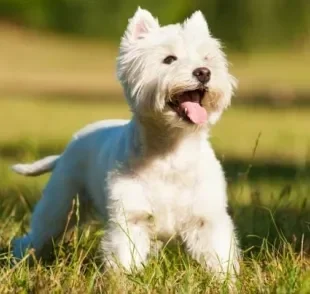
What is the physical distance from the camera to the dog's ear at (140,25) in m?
6.71

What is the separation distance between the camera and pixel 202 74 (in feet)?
20.7

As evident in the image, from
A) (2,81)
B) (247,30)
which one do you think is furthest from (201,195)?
(247,30)

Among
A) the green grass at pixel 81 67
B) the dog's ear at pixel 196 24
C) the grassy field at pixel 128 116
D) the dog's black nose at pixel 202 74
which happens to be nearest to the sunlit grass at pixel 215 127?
the grassy field at pixel 128 116

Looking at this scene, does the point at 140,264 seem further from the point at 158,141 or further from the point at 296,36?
the point at 296,36

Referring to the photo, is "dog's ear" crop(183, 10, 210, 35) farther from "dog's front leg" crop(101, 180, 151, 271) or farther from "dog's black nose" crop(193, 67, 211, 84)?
"dog's front leg" crop(101, 180, 151, 271)

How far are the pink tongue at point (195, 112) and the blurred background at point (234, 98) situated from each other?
2.87ft

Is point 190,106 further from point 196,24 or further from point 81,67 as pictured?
point 81,67

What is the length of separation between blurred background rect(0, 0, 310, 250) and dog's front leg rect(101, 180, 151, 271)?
0.86 m

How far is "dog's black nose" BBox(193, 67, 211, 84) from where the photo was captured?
6301mm

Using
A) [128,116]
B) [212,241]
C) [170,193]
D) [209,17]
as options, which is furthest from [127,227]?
[209,17]

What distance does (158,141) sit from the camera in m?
6.73

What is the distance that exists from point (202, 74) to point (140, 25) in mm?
641

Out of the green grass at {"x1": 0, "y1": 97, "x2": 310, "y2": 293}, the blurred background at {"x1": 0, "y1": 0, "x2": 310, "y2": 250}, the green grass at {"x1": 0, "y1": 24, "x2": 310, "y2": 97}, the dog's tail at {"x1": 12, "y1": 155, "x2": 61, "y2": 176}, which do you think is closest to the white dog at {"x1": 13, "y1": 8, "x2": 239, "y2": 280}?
the green grass at {"x1": 0, "y1": 97, "x2": 310, "y2": 293}

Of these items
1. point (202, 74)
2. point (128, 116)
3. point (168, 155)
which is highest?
point (202, 74)
